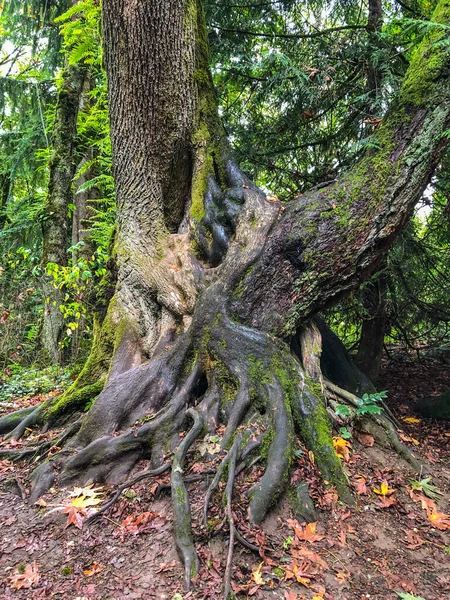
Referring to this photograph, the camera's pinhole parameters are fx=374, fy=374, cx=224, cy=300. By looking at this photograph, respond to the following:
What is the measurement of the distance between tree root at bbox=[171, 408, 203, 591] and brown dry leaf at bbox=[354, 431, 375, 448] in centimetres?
172

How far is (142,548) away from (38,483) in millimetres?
1276

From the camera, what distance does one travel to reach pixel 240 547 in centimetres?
244

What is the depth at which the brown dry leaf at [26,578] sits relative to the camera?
232 cm

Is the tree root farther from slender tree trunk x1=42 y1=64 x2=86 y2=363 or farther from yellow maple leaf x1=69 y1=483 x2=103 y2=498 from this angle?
slender tree trunk x1=42 y1=64 x2=86 y2=363

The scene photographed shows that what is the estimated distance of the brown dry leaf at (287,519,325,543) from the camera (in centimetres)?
259

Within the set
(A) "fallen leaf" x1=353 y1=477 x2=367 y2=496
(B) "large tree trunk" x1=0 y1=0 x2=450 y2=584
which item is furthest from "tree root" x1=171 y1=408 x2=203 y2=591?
(A) "fallen leaf" x1=353 y1=477 x2=367 y2=496

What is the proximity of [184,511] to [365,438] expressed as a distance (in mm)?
2149

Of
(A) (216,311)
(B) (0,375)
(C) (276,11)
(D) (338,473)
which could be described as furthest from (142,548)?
(C) (276,11)

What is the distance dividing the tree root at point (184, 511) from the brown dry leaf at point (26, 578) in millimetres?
914

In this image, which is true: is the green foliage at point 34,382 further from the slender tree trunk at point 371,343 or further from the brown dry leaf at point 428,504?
the slender tree trunk at point 371,343

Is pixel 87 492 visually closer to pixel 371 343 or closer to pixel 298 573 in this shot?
pixel 298 573

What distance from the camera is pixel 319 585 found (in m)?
2.26

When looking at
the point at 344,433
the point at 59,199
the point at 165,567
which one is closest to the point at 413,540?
the point at 344,433

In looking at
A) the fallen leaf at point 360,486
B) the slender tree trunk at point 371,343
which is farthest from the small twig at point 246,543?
the slender tree trunk at point 371,343
